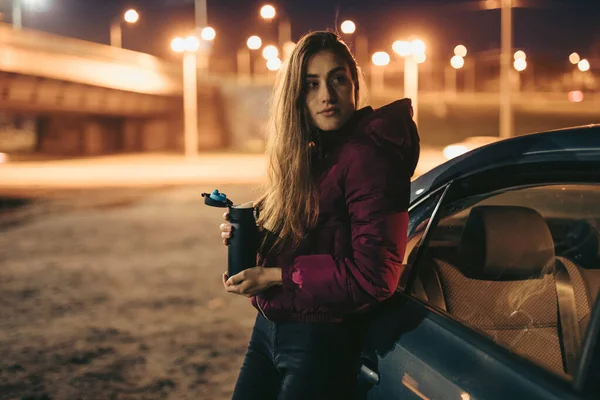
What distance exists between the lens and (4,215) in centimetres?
1608

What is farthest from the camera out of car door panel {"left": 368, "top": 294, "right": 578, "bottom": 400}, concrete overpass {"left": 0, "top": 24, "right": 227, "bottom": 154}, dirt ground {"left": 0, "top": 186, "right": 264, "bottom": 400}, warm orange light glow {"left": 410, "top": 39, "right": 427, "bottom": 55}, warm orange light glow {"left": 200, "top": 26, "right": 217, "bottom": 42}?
warm orange light glow {"left": 200, "top": 26, "right": 217, "bottom": 42}

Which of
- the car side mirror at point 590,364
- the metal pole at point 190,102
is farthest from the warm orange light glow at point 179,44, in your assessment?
the car side mirror at point 590,364

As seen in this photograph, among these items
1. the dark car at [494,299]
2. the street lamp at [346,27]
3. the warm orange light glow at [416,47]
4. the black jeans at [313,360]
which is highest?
the warm orange light glow at [416,47]

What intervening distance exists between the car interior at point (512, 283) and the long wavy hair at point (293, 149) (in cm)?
50

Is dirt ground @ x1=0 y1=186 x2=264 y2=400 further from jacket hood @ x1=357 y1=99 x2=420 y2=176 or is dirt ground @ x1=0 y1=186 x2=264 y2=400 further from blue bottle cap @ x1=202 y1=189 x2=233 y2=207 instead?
jacket hood @ x1=357 y1=99 x2=420 y2=176

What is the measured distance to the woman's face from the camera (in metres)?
2.26

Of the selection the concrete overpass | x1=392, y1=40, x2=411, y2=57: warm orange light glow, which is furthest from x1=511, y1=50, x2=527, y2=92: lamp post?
x1=392, y1=40, x2=411, y2=57: warm orange light glow

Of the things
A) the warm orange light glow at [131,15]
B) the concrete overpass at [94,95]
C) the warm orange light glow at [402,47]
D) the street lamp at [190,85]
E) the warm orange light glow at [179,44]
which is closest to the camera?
the warm orange light glow at [402,47]

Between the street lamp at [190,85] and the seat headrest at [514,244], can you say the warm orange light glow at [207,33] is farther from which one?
the seat headrest at [514,244]

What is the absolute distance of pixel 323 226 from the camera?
212 centimetres

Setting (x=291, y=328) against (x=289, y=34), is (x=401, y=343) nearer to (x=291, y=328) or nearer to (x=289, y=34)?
(x=291, y=328)

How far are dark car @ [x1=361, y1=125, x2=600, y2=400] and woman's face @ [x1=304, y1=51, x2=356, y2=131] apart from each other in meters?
0.37

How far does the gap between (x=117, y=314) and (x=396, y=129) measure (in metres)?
5.45

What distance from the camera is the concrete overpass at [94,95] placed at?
36469 mm
